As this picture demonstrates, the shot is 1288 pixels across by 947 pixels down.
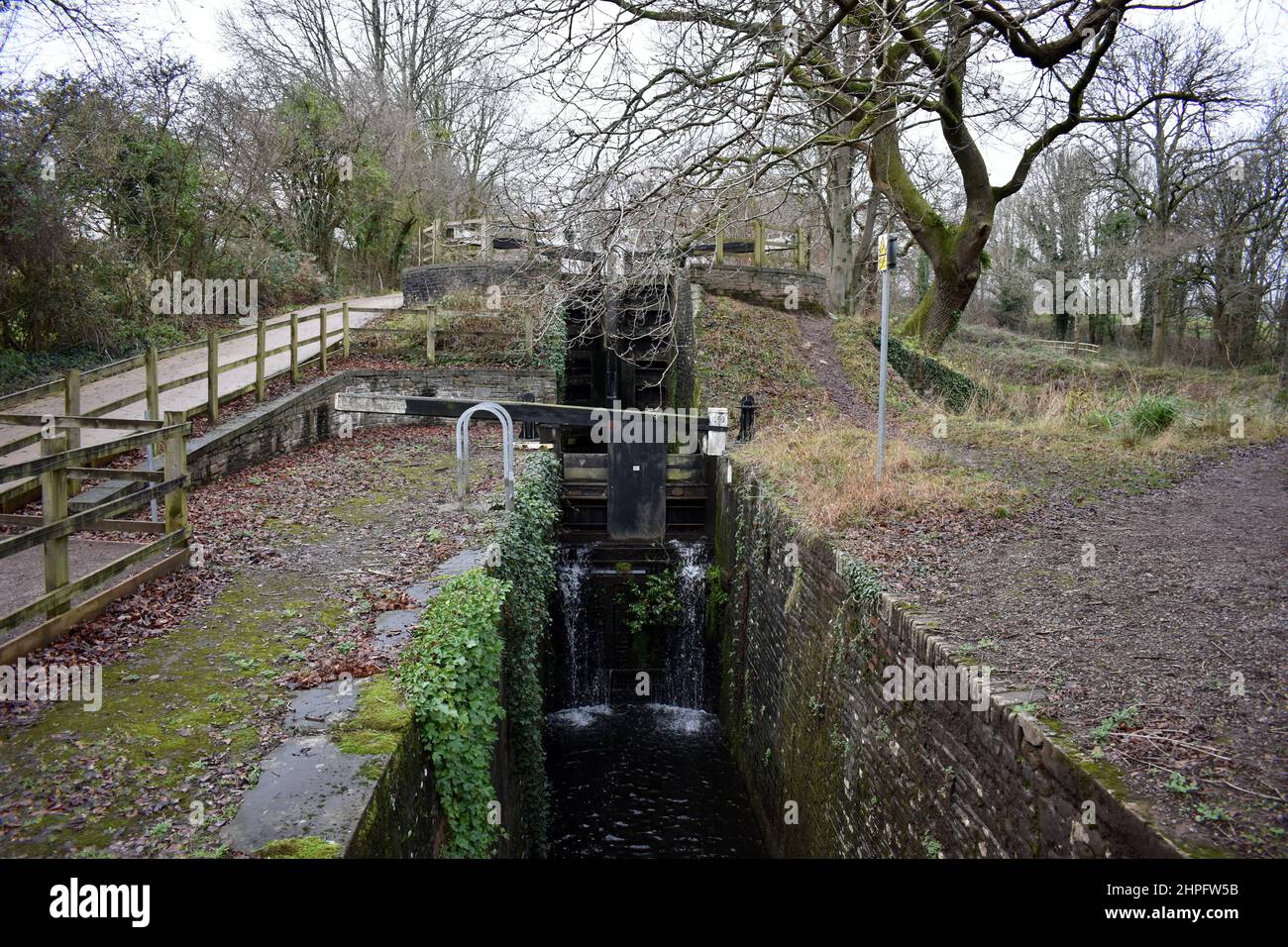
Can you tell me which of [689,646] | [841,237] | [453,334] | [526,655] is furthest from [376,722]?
[841,237]

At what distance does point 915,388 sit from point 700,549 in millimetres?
6592

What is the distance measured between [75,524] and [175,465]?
1458 millimetres

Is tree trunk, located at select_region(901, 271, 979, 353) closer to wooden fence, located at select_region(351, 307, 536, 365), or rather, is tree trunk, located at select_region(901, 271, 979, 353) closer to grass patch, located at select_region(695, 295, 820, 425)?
grass patch, located at select_region(695, 295, 820, 425)

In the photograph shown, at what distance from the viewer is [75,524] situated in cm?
514

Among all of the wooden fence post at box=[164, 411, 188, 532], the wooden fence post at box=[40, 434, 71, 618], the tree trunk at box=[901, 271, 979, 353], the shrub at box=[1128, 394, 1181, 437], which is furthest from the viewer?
the tree trunk at box=[901, 271, 979, 353]

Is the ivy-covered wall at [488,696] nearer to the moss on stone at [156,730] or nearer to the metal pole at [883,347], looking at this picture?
the moss on stone at [156,730]

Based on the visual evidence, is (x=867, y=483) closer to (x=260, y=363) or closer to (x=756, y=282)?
A: (x=260, y=363)

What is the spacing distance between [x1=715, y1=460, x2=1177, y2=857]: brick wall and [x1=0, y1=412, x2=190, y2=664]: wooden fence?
5.28m

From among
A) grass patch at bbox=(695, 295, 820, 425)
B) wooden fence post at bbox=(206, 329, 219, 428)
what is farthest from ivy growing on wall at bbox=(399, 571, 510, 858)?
grass patch at bbox=(695, 295, 820, 425)

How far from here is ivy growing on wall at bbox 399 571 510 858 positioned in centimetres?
451

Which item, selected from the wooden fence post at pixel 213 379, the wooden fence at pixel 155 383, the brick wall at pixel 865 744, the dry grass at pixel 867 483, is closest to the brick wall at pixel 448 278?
the wooden fence at pixel 155 383
